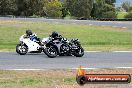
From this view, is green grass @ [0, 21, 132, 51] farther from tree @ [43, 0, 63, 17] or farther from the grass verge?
tree @ [43, 0, 63, 17]

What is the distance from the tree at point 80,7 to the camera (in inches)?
4011

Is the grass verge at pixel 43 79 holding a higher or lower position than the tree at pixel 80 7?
higher

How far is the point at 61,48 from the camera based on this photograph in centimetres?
1745

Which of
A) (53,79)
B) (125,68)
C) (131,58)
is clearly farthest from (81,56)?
Answer: (53,79)

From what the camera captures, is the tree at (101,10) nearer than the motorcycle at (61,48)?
No

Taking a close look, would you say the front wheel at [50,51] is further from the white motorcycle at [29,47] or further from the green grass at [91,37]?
the green grass at [91,37]

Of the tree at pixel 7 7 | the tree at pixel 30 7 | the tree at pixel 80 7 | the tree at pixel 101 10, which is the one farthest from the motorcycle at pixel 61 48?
the tree at pixel 30 7

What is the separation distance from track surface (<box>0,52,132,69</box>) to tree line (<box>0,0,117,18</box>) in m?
79.2

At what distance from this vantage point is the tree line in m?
100

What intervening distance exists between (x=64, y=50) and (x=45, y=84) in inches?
272

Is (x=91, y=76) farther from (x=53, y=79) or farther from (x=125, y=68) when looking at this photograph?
(x=125, y=68)

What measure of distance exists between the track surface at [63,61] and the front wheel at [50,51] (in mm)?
212

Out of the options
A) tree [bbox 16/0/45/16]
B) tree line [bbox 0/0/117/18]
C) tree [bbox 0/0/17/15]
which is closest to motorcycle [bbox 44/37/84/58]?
tree line [bbox 0/0/117/18]

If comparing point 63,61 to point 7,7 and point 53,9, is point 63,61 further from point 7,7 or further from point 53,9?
point 53,9
